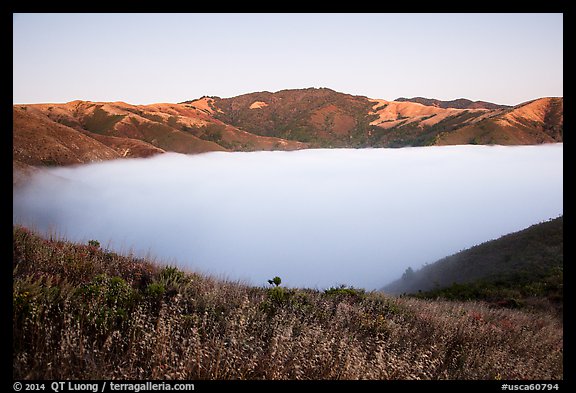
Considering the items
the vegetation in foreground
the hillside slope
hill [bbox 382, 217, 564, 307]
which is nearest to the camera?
the vegetation in foreground

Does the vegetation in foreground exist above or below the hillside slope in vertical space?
above

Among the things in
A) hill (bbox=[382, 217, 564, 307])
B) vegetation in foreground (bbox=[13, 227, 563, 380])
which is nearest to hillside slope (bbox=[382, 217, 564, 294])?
hill (bbox=[382, 217, 564, 307])

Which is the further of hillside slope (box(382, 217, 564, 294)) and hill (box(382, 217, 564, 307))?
hillside slope (box(382, 217, 564, 294))

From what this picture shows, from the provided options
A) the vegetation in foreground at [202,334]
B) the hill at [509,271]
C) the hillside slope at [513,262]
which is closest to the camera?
the vegetation in foreground at [202,334]

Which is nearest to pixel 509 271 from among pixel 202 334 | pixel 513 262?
pixel 513 262

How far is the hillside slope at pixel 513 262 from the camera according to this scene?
2556 centimetres

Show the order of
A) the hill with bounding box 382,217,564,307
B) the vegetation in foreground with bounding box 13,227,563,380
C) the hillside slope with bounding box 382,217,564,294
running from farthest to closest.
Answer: the hillside slope with bounding box 382,217,564,294 → the hill with bounding box 382,217,564,307 → the vegetation in foreground with bounding box 13,227,563,380

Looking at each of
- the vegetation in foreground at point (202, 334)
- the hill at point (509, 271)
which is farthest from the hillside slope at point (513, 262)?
the vegetation in foreground at point (202, 334)

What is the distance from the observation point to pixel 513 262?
30.8 m

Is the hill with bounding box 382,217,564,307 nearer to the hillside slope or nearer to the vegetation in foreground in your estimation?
the hillside slope

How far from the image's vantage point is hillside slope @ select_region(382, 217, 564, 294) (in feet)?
83.9

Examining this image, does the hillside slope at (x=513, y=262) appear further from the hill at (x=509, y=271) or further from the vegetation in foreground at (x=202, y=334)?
the vegetation in foreground at (x=202, y=334)
